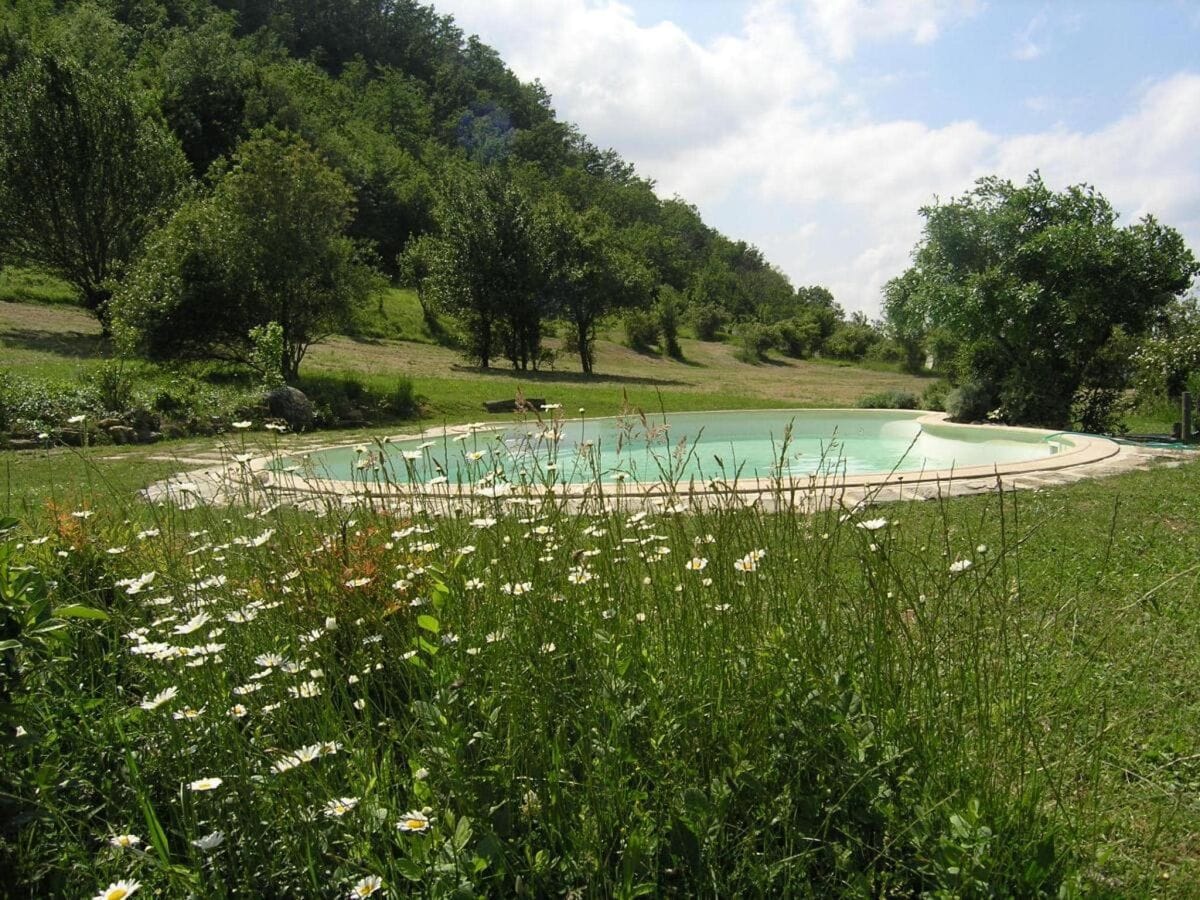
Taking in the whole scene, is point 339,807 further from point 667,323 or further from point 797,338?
point 797,338

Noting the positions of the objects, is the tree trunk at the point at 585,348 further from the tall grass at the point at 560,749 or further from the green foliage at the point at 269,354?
the tall grass at the point at 560,749

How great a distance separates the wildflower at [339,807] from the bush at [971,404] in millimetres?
16704

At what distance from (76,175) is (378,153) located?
106 ft

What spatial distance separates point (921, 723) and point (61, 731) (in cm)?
225

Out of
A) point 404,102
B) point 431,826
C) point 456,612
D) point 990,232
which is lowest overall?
point 431,826

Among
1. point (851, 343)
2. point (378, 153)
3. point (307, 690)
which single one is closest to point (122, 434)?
point (307, 690)

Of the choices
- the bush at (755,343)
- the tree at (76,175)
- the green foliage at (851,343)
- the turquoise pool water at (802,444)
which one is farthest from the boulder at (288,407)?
the green foliage at (851,343)

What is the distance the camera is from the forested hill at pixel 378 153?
23.3 meters

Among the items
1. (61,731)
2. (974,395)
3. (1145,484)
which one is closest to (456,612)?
(61,731)

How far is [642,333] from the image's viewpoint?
149 feet

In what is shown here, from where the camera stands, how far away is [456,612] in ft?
7.41

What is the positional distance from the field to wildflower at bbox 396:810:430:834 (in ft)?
0.04

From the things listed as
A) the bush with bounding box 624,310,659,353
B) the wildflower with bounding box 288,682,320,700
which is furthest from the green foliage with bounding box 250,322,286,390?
the bush with bounding box 624,310,659,353

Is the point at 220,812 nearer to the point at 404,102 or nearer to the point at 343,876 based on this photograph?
the point at 343,876
